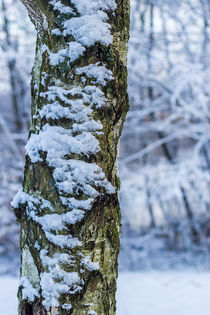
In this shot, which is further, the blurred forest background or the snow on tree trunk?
the blurred forest background

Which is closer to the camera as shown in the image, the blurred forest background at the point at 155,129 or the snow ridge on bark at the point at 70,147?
the snow ridge on bark at the point at 70,147

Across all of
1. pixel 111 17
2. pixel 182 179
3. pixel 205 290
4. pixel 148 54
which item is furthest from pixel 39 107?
pixel 148 54

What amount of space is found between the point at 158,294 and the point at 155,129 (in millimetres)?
3519

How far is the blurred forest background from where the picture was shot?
571 cm

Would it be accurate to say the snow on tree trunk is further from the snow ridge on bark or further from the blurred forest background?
the blurred forest background

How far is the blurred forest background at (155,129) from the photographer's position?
5.71m

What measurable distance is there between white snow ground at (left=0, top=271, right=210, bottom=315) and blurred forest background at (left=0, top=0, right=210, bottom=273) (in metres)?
1.13

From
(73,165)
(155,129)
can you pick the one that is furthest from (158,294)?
(73,165)

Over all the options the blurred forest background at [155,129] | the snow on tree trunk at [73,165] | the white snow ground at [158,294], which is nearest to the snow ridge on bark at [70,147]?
the snow on tree trunk at [73,165]

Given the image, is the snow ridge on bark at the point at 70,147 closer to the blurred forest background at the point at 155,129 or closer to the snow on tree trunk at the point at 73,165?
the snow on tree trunk at the point at 73,165

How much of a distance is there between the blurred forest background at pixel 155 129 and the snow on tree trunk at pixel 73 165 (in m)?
4.18

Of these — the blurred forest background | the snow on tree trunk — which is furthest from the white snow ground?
the snow on tree trunk

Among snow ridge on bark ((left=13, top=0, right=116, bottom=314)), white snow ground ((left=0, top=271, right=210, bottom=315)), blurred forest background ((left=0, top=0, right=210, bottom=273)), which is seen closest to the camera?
snow ridge on bark ((left=13, top=0, right=116, bottom=314))

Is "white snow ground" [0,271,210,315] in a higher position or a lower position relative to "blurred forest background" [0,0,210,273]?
lower
